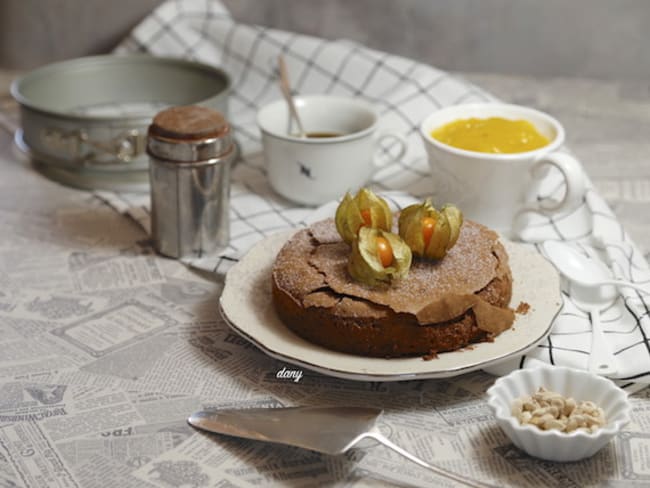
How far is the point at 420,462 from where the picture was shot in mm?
798

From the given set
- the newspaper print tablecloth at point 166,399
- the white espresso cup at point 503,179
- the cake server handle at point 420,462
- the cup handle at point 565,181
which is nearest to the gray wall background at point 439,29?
the white espresso cup at point 503,179

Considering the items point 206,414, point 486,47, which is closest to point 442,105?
point 486,47

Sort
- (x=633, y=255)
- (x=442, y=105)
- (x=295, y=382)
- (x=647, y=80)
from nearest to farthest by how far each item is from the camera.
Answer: (x=295, y=382) < (x=633, y=255) < (x=442, y=105) < (x=647, y=80)

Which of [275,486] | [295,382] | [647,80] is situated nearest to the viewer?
[275,486]

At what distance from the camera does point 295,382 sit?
3.15 feet

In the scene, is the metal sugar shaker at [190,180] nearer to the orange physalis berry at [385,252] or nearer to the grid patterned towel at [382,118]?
the grid patterned towel at [382,118]

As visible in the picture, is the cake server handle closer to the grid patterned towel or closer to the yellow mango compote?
the grid patterned towel

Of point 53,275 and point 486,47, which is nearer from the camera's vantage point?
point 53,275

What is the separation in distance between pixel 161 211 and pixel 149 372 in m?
0.28

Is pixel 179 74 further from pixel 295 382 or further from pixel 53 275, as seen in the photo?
pixel 295 382

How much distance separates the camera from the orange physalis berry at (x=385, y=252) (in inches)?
37.0

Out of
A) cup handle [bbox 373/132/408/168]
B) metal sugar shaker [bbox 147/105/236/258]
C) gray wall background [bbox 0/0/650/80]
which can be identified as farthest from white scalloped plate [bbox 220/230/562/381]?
gray wall background [bbox 0/0/650/80]

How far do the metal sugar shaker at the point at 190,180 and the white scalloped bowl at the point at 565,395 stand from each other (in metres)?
0.48

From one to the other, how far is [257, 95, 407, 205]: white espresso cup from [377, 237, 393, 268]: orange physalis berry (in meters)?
0.38
